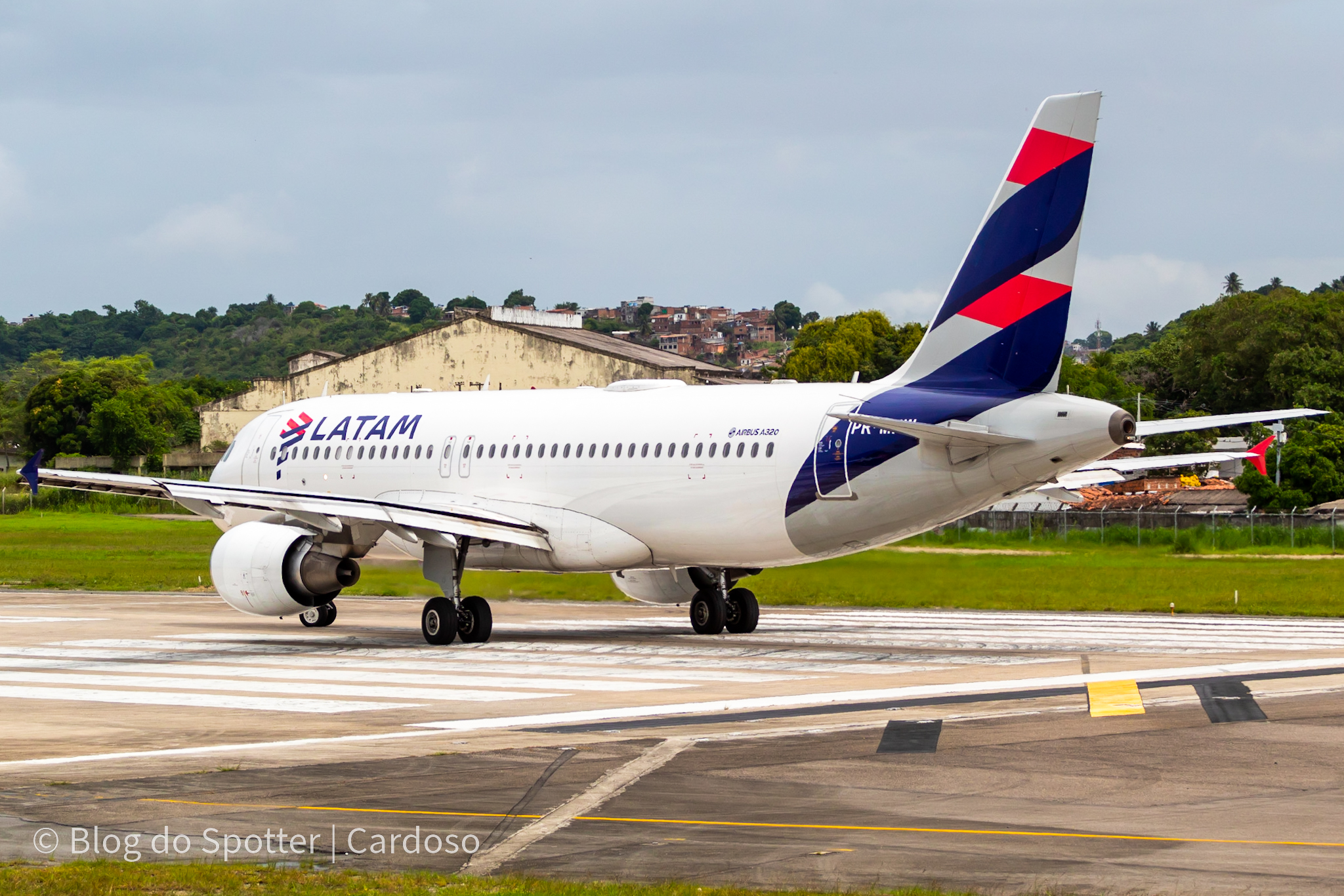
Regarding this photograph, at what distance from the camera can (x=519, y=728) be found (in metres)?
15.2

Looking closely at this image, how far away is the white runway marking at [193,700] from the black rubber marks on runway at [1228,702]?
337 inches

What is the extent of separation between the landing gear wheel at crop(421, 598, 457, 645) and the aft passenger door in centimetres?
337

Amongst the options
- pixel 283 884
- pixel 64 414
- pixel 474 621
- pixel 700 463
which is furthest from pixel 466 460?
pixel 64 414

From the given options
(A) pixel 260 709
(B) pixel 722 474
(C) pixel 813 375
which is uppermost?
(C) pixel 813 375

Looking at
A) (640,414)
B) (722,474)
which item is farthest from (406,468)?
(722,474)

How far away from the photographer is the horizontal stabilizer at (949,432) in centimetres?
2053

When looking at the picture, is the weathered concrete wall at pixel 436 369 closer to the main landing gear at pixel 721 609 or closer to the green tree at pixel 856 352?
the green tree at pixel 856 352

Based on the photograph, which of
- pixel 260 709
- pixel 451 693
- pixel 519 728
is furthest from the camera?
pixel 451 693

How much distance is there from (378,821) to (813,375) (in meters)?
74.9

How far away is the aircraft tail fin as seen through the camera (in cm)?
2061

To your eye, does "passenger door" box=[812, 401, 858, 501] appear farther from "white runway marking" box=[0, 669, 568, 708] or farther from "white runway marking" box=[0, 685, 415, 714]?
"white runway marking" box=[0, 685, 415, 714]

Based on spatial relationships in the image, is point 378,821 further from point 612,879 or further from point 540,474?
point 540,474

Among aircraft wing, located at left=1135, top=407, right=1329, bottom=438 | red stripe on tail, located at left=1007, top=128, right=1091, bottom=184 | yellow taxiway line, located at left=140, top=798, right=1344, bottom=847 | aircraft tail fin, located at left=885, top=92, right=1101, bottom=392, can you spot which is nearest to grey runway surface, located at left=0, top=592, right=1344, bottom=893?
yellow taxiway line, located at left=140, top=798, right=1344, bottom=847

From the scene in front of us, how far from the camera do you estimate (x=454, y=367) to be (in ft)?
226
